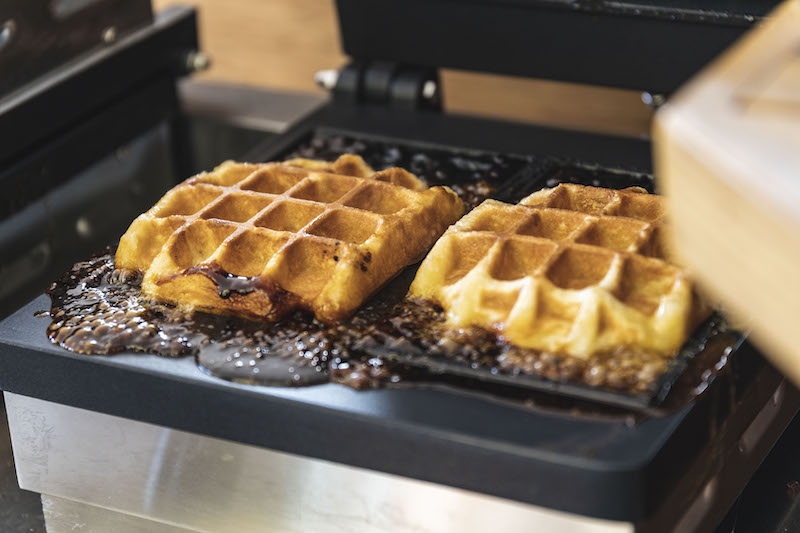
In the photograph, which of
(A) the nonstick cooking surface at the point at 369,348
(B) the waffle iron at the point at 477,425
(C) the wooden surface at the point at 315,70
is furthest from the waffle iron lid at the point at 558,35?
(C) the wooden surface at the point at 315,70

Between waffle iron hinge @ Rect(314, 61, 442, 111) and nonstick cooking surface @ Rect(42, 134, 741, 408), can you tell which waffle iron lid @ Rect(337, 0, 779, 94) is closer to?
waffle iron hinge @ Rect(314, 61, 442, 111)

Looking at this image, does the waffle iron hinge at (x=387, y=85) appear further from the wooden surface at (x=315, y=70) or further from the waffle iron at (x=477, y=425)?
the wooden surface at (x=315, y=70)

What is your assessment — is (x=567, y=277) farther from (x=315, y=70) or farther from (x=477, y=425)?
(x=315, y=70)

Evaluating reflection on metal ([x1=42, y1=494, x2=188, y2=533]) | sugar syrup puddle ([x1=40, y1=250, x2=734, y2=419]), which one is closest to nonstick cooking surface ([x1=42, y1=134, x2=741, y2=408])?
sugar syrup puddle ([x1=40, y1=250, x2=734, y2=419])

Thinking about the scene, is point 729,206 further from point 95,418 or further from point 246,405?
point 95,418

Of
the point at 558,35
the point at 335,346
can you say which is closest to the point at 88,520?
the point at 335,346

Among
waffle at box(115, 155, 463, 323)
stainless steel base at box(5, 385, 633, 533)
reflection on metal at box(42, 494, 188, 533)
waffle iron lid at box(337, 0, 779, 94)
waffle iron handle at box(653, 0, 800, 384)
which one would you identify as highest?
waffle iron handle at box(653, 0, 800, 384)

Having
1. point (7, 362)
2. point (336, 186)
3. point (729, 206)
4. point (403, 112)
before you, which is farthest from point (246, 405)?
point (403, 112)
